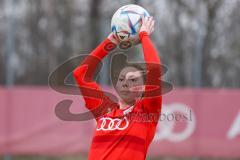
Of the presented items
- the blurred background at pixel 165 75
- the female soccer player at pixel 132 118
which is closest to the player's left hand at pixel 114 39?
the female soccer player at pixel 132 118

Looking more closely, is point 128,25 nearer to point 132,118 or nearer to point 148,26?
point 148,26

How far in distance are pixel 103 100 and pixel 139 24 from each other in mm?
587

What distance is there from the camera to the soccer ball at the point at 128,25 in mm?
4516

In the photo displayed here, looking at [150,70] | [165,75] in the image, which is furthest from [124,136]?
[165,75]

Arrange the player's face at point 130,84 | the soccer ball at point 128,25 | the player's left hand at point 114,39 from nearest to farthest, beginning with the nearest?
the player's face at point 130,84 → the soccer ball at point 128,25 → the player's left hand at point 114,39

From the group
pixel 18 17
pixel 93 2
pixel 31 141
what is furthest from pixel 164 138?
pixel 93 2

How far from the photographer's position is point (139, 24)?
14.9 ft

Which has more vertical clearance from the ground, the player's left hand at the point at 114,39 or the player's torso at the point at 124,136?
the player's left hand at the point at 114,39

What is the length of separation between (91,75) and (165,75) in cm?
563

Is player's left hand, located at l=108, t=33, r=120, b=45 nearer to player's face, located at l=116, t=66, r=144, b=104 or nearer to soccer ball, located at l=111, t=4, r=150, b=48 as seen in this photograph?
soccer ball, located at l=111, t=4, r=150, b=48

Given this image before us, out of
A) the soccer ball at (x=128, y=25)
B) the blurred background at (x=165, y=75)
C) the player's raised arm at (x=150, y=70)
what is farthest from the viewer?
the blurred background at (x=165, y=75)

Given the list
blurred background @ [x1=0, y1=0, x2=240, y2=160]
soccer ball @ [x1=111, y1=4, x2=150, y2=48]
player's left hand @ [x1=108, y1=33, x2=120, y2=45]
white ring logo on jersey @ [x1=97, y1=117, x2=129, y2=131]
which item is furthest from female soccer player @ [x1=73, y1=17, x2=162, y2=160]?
blurred background @ [x1=0, y1=0, x2=240, y2=160]

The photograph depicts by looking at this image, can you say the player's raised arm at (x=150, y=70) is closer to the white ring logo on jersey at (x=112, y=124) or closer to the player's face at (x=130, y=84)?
Answer: the player's face at (x=130, y=84)

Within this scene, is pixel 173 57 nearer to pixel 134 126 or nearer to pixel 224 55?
pixel 224 55
